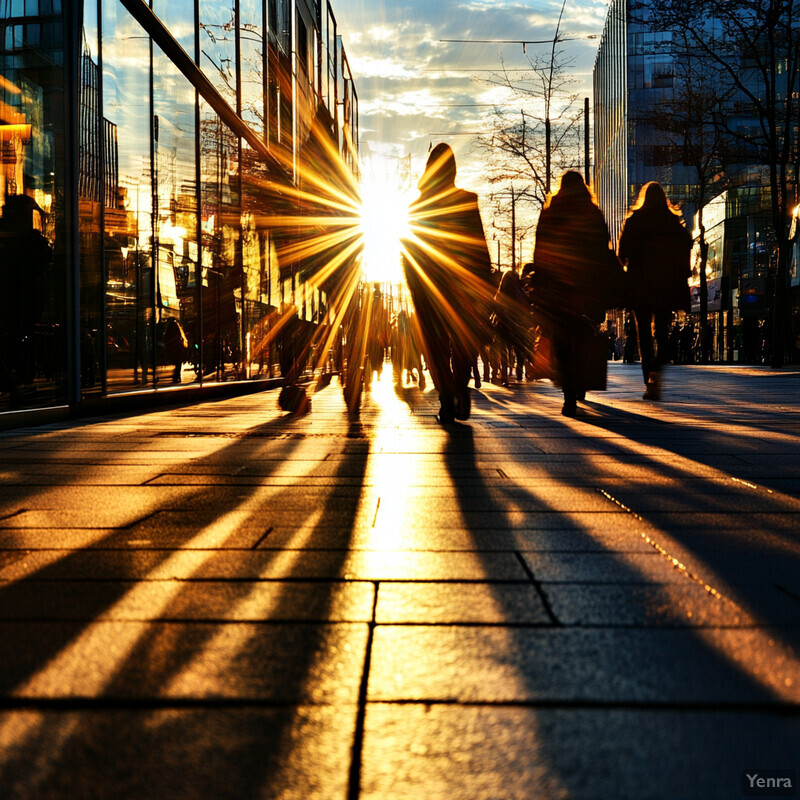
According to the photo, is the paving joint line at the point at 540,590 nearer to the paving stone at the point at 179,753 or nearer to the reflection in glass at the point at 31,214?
the paving stone at the point at 179,753

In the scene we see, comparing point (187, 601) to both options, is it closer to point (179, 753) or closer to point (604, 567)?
point (179, 753)

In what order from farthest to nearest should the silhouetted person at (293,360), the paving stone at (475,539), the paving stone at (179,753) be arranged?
the silhouetted person at (293,360), the paving stone at (475,539), the paving stone at (179,753)

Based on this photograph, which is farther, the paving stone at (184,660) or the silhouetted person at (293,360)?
the silhouetted person at (293,360)

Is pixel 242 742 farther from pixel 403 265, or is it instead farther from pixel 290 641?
pixel 403 265

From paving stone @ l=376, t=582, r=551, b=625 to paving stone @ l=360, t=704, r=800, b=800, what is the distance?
0.59 meters

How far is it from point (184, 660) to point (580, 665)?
792mm

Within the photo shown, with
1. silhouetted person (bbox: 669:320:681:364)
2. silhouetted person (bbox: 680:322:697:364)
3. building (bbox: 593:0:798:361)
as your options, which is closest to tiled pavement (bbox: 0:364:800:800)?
building (bbox: 593:0:798:361)

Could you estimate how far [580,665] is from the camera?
78.5 inches

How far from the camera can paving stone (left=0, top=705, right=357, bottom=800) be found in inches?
57.2

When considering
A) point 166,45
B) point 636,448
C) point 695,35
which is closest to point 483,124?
point 695,35

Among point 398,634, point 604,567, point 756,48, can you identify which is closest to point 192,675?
point 398,634

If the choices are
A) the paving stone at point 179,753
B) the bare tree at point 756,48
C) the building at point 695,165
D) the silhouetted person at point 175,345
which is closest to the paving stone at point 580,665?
the paving stone at point 179,753

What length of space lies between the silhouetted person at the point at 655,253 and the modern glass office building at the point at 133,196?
118 inches

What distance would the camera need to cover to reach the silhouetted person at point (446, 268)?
8023 millimetres
